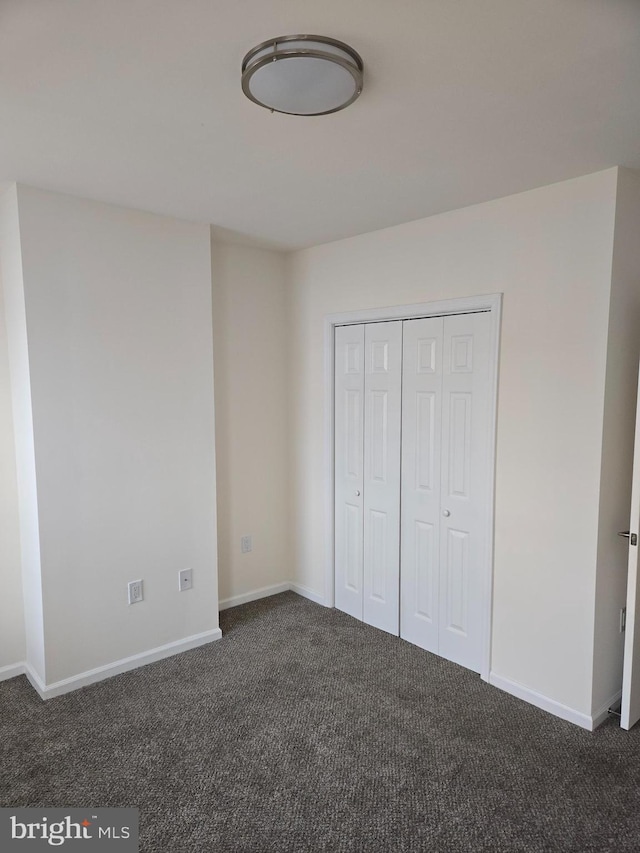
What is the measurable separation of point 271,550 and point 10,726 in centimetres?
195

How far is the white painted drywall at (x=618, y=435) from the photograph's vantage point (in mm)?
2393

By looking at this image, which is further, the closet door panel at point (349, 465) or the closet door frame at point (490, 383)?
the closet door panel at point (349, 465)

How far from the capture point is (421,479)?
3.23m

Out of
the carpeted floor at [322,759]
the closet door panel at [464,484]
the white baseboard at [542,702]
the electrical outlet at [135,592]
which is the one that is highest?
the closet door panel at [464,484]

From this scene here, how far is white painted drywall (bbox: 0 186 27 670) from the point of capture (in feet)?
9.11

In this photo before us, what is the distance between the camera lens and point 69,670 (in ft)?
9.36

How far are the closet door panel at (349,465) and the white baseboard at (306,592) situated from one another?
0.57 ft

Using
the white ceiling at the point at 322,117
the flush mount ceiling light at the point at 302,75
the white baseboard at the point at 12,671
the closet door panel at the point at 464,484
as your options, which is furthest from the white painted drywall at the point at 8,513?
the closet door panel at the point at 464,484

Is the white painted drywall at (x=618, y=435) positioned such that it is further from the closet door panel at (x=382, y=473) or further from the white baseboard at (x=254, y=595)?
the white baseboard at (x=254, y=595)

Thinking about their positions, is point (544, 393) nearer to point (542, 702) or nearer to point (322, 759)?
point (542, 702)

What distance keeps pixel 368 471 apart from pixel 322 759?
1.70 metres

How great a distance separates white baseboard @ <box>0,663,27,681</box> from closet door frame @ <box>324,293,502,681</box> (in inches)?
76.9

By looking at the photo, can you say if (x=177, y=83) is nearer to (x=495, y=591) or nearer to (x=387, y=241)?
(x=387, y=241)

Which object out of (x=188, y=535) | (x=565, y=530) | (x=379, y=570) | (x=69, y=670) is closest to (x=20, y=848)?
(x=69, y=670)
